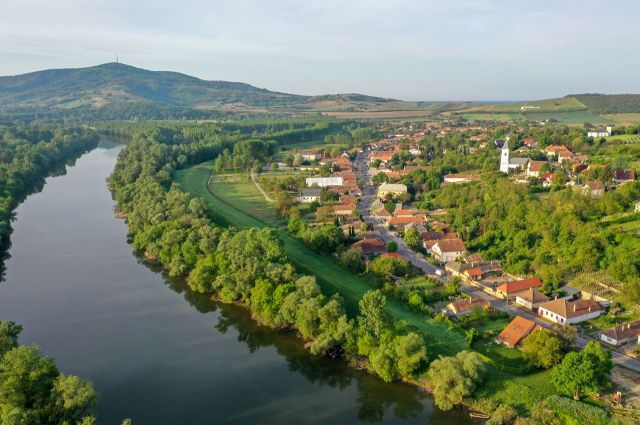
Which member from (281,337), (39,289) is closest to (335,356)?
(281,337)

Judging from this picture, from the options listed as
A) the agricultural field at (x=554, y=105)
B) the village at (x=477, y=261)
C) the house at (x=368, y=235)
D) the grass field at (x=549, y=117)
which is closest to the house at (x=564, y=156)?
the village at (x=477, y=261)

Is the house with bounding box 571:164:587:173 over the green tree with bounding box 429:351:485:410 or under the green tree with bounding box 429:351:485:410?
over

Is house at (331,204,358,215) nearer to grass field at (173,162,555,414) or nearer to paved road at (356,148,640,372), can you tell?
paved road at (356,148,640,372)

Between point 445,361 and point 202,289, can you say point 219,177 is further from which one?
point 445,361

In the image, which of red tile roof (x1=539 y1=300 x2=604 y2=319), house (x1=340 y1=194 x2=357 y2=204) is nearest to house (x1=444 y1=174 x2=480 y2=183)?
house (x1=340 y1=194 x2=357 y2=204)

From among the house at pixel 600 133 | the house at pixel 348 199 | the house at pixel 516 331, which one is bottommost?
the house at pixel 516 331

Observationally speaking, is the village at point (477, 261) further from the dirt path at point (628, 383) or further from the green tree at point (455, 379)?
the green tree at point (455, 379)
